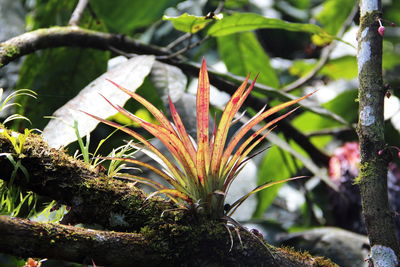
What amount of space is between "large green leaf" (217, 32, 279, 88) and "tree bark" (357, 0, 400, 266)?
2.85 ft

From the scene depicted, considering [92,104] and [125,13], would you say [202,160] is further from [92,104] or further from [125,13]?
[125,13]

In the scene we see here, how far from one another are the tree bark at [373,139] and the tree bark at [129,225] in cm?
12

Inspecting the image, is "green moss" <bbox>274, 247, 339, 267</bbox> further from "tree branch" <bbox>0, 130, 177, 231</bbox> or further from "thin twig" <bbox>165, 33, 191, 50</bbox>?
"thin twig" <bbox>165, 33, 191, 50</bbox>

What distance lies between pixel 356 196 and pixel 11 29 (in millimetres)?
1335

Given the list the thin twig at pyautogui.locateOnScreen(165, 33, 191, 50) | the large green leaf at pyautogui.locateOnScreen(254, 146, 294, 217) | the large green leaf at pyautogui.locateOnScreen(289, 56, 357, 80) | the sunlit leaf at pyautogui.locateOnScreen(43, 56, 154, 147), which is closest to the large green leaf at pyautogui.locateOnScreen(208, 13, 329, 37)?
the thin twig at pyautogui.locateOnScreen(165, 33, 191, 50)

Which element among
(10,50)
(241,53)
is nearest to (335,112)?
(241,53)

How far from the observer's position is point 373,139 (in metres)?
0.85

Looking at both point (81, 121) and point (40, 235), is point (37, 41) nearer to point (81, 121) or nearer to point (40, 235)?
point (81, 121)

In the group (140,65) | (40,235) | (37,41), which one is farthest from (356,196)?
(40,235)

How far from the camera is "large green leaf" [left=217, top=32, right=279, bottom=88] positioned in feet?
5.94

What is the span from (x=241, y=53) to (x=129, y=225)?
116 centimetres

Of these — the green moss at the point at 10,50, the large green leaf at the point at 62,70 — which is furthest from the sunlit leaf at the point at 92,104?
the large green leaf at the point at 62,70

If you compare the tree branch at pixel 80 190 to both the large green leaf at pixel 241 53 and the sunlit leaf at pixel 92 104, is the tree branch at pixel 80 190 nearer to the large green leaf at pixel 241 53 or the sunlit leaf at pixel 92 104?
the sunlit leaf at pixel 92 104

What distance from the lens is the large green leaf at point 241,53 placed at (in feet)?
→ 5.94
